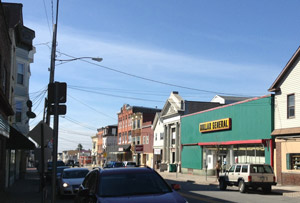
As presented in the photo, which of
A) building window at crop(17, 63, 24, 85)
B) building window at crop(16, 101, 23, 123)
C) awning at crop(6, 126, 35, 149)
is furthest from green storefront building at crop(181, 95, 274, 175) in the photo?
awning at crop(6, 126, 35, 149)

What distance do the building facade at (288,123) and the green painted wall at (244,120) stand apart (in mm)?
1009

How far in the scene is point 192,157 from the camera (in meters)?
47.0

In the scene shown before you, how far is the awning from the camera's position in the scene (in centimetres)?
2283

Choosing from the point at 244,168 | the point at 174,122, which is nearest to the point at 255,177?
the point at 244,168

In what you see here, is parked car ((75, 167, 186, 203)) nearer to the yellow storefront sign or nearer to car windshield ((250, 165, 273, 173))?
car windshield ((250, 165, 273, 173))

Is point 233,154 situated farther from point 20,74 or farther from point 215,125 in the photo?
point 20,74

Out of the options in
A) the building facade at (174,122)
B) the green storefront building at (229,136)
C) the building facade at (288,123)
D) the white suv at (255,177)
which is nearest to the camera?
the white suv at (255,177)

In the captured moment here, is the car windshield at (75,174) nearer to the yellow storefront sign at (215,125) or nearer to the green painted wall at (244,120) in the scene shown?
the green painted wall at (244,120)

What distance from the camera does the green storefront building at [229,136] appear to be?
106ft

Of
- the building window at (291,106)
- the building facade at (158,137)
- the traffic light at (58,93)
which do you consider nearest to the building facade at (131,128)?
the building facade at (158,137)

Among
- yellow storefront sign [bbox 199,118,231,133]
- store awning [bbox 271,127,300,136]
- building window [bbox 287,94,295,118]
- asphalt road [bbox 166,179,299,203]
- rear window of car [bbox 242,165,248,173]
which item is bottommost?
asphalt road [bbox 166,179,299,203]

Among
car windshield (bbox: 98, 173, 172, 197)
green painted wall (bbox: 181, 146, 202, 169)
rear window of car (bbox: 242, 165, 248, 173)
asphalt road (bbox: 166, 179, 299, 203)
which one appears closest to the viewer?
car windshield (bbox: 98, 173, 172, 197)

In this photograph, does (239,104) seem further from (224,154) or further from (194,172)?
(194,172)

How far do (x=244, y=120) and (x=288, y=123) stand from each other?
6.03 meters
